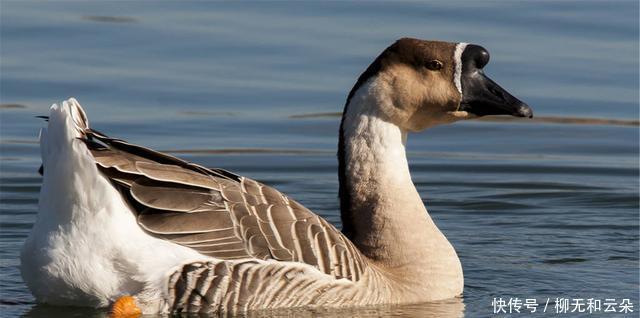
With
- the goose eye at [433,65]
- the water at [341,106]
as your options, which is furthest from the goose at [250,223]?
the water at [341,106]

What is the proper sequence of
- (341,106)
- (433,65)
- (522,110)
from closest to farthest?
(433,65) → (522,110) → (341,106)

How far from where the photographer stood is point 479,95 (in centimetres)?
942

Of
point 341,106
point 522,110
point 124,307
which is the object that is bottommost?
point 124,307

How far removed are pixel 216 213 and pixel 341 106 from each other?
6923mm

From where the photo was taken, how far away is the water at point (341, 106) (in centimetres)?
1129

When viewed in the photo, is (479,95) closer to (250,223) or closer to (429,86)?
(429,86)

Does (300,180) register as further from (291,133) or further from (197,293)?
(197,293)

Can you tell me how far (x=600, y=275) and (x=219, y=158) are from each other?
497 cm

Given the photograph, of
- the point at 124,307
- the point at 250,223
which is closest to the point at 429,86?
the point at 250,223

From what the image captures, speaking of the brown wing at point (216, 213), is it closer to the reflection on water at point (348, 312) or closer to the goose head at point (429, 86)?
the reflection on water at point (348, 312)

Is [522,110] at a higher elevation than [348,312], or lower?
higher

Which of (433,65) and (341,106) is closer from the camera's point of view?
(433,65)

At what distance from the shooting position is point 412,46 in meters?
9.20

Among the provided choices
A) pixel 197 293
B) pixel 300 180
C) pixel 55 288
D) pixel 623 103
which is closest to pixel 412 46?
pixel 197 293
